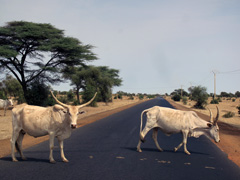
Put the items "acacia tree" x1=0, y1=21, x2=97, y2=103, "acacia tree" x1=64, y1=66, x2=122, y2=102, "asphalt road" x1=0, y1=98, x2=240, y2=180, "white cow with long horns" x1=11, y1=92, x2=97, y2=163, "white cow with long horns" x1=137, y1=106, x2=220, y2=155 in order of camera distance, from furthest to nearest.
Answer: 1. "acacia tree" x1=64, y1=66, x2=122, y2=102
2. "acacia tree" x1=0, y1=21, x2=97, y2=103
3. "white cow with long horns" x1=137, y1=106, x2=220, y2=155
4. "white cow with long horns" x1=11, y1=92, x2=97, y2=163
5. "asphalt road" x1=0, y1=98, x2=240, y2=180

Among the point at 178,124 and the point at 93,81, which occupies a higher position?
the point at 93,81

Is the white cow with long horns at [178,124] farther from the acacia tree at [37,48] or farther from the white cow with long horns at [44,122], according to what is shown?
the acacia tree at [37,48]

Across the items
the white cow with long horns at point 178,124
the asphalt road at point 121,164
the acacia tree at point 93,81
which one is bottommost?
the asphalt road at point 121,164

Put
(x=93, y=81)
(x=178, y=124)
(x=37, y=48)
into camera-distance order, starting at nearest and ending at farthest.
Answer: (x=178, y=124), (x=37, y=48), (x=93, y=81)

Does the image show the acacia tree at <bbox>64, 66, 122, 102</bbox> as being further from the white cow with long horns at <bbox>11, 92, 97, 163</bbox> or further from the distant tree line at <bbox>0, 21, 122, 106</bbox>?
the white cow with long horns at <bbox>11, 92, 97, 163</bbox>

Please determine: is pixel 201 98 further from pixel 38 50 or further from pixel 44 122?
pixel 44 122

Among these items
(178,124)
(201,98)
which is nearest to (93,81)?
(201,98)

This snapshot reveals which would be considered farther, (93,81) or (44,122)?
(93,81)

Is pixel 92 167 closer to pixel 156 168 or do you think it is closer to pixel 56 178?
pixel 56 178

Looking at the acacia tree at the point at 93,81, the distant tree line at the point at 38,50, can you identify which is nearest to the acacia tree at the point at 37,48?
the distant tree line at the point at 38,50

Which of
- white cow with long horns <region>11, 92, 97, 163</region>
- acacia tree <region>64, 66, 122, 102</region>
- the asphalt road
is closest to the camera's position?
the asphalt road

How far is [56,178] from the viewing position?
578cm

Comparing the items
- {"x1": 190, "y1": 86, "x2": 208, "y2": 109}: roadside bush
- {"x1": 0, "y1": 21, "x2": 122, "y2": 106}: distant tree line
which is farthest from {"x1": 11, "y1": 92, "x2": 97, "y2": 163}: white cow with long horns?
{"x1": 190, "y1": 86, "x2": 208, "y2": 109}: roadside bush

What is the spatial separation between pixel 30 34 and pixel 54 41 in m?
2.65
